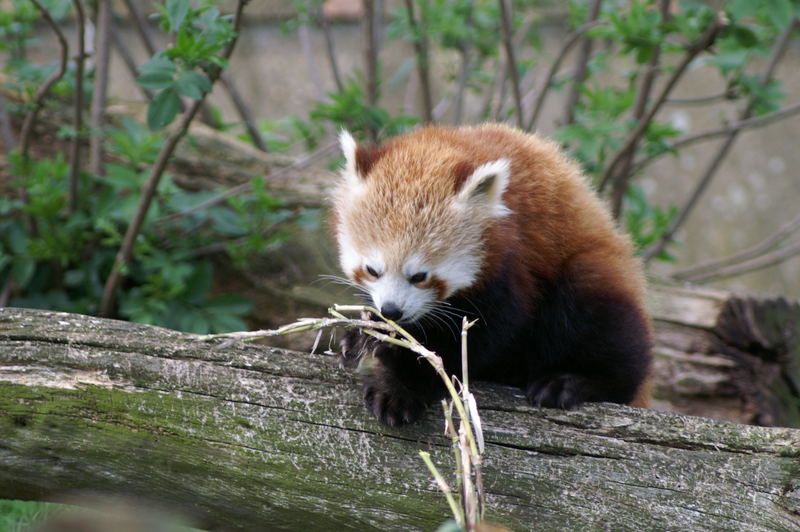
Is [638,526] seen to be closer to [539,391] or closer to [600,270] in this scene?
[539,391]

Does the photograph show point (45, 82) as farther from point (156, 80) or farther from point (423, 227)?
point (423, 227)

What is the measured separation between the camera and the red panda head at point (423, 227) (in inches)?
→ 97.9

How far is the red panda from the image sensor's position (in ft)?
8.21

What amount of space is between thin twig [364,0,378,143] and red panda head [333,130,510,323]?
5.61 ft

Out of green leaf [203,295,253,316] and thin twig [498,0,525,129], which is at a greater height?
thin twig [498,0,525,129]

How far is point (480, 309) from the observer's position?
2539 millimetres

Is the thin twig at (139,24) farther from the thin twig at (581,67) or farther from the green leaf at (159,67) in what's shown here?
the thin twig at (581,67)

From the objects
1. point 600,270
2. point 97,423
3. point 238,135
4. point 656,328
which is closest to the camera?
point 97,423

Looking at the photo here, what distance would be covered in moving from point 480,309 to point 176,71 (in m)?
1.46

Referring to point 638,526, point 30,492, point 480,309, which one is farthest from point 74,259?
point 638,526

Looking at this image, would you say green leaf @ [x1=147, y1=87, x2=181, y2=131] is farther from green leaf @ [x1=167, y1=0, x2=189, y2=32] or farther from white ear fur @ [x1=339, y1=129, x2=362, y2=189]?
white ear fur @ [x1=339, y1=129, x2=362, y2=189]

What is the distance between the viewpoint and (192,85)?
2.85 m

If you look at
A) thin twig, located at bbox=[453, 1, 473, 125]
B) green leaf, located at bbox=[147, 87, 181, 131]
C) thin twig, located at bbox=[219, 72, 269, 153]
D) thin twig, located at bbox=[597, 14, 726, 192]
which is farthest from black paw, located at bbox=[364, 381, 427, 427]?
thin twig, located at bbox=[453, 1, 473, 125]

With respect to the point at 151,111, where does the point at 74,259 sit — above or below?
below
